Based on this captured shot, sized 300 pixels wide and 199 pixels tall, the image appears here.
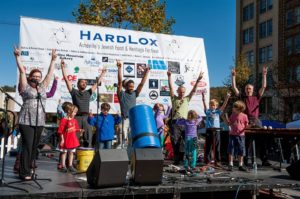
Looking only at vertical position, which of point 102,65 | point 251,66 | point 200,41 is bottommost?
point 102,65

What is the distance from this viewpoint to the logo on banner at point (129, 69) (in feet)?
32.0

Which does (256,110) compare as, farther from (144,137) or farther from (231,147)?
(144,137)

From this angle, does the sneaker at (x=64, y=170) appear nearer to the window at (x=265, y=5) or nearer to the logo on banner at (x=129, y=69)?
the logo on banner at (x=129, y=69)

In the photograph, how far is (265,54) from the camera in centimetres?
3741

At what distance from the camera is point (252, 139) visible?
302 inches

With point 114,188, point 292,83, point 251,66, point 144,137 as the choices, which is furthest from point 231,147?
point 251,66

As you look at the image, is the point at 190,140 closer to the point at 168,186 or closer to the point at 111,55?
the point at 168,186

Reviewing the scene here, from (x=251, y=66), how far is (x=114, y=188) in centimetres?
3622

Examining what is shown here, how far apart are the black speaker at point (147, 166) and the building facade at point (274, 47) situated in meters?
26.6

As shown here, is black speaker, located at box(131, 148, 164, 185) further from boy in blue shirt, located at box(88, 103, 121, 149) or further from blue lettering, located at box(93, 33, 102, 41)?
blue lettering, located at box(93, 33, 102, 41)

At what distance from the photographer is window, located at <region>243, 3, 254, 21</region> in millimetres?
39906

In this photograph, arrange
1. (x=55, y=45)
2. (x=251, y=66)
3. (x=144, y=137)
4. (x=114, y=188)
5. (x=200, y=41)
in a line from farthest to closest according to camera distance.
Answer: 1. (x=251, y=66)
2. (x=200, y=41)
3. (x=55, y=45)
4. (x=144, y=137)
5. (x=114, y=188)

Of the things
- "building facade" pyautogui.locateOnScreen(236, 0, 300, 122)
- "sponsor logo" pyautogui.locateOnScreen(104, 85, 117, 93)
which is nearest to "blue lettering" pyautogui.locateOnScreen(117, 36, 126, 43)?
"sponsor logo" pyautogui.locateOnScreen(104, 85, 117, 93)

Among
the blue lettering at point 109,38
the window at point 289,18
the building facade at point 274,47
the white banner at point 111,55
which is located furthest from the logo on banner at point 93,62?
the window at point 289,18
